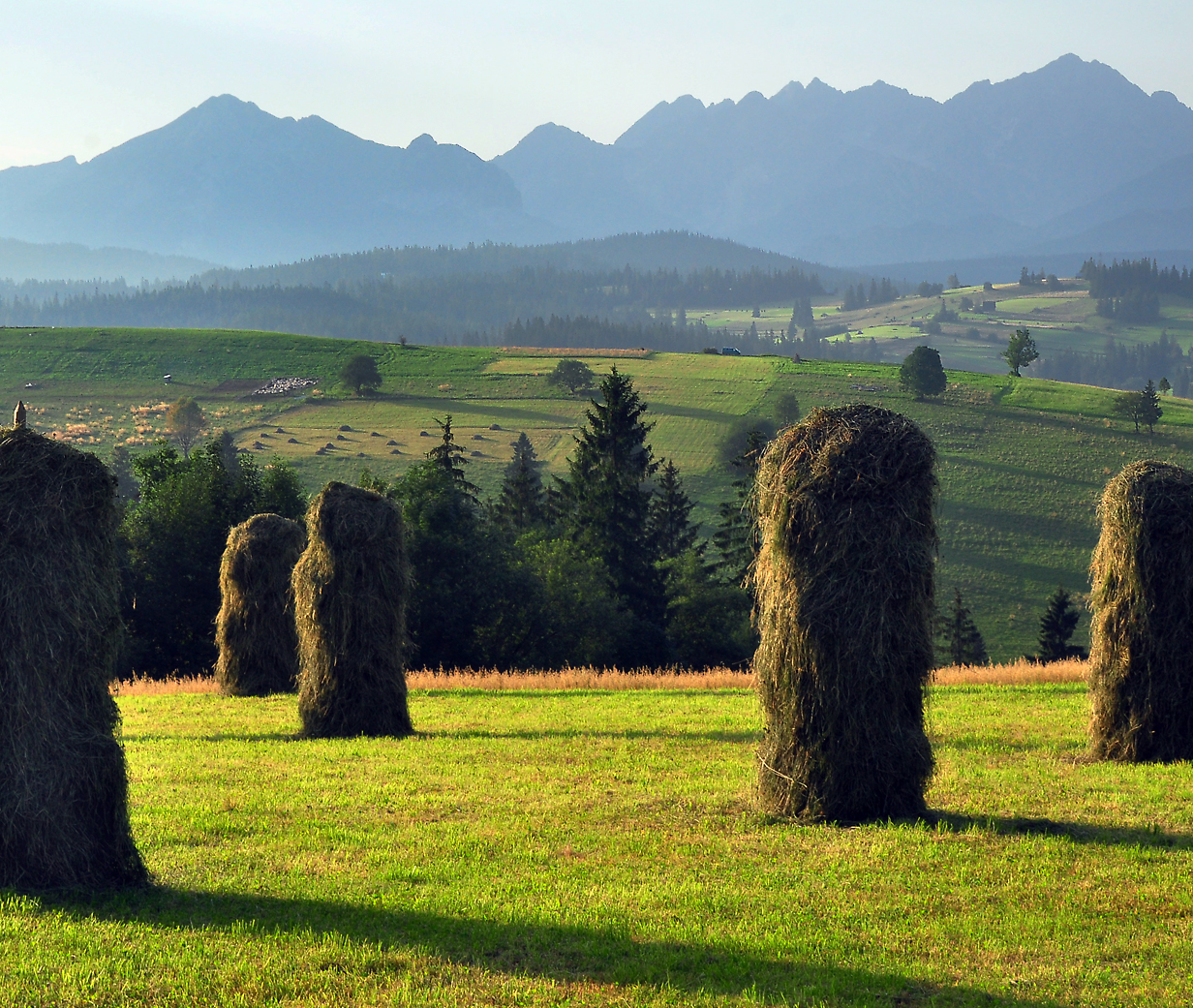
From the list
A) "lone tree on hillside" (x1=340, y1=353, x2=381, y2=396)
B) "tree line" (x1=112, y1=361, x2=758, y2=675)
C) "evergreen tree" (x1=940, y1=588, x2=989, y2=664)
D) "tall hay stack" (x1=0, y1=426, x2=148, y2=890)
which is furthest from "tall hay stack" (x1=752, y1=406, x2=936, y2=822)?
"lone tree on hillside" (x1=340, y1=353, x2=381, y2=396)

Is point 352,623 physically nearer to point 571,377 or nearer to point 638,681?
point 638,681

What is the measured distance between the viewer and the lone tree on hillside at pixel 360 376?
392 ft

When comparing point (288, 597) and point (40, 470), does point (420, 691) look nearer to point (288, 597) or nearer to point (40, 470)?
point (288, 597)

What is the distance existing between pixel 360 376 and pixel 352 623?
105 m

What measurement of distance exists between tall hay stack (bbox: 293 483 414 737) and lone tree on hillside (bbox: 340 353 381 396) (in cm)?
10339

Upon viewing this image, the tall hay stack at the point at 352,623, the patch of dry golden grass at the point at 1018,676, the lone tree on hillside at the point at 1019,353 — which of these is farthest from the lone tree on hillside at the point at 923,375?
the tall hay stack at the point at 352,623

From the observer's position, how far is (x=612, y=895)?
890 cm

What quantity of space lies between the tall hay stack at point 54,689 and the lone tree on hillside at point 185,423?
97241mm

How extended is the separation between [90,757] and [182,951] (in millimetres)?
2446

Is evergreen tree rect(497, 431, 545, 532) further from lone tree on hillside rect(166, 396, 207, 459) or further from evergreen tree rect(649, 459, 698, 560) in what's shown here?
lone tree on hillside rect(166, 396, 207, 459)

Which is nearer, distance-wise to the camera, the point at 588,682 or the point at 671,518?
the point at 588,682

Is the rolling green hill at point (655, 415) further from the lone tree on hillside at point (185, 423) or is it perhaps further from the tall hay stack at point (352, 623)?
the tall hay stack at point (352, 623)

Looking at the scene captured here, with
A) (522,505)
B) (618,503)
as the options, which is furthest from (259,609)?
(522,505)

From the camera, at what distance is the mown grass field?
23.4ft
